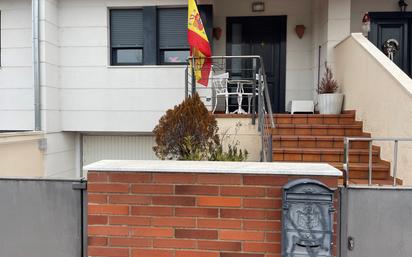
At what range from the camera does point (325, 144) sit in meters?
5.23

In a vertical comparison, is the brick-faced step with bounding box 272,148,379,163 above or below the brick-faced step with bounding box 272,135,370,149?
below

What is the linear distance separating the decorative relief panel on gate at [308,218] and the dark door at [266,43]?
5.73 metres

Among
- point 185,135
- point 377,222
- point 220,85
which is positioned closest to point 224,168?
point 377,222

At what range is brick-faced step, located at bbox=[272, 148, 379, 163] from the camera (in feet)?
16.1

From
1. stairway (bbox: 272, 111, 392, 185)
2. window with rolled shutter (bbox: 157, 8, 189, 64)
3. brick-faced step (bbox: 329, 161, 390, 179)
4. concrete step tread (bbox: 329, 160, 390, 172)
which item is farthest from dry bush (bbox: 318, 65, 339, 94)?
window with rolled shutter (bbox: 157, 8, 189, 64)

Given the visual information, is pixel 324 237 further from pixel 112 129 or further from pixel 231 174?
pixel 112 129

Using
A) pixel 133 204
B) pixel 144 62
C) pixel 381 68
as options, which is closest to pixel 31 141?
pixel 144 62

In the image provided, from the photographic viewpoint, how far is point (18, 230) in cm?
265

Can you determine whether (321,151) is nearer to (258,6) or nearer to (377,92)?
(377,92)

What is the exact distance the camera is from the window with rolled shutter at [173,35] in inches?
292

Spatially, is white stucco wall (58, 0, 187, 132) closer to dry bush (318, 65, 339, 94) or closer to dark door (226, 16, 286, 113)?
dark door (226, 16, 286, 113)

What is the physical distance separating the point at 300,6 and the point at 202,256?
21.3 feet

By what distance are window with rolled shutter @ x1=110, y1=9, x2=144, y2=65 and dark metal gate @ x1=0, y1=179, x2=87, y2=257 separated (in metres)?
5.29

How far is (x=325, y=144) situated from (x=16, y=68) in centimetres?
629
